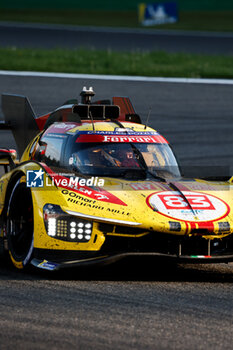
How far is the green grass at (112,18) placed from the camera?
1571 inches

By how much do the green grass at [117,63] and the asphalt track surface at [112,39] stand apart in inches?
125

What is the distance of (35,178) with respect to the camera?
7164 millimetres

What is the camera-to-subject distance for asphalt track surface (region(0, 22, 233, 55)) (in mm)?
29938

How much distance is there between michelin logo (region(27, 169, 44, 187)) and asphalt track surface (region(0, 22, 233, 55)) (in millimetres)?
21858

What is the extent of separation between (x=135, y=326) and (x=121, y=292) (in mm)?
1030

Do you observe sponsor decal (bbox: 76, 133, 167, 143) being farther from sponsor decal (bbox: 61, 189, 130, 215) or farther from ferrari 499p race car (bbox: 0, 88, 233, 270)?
sponsor decal (bbox: 61, 189, 130, 215)

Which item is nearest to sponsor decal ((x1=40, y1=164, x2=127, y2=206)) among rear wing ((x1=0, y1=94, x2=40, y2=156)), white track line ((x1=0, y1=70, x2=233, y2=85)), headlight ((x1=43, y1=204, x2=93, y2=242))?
headlight ((x1=43, y1=204, x2=93, y2=242))

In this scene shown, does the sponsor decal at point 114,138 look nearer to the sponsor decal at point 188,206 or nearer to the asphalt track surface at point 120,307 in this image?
the sponsor decal at point 188,206

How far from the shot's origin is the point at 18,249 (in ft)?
24.2

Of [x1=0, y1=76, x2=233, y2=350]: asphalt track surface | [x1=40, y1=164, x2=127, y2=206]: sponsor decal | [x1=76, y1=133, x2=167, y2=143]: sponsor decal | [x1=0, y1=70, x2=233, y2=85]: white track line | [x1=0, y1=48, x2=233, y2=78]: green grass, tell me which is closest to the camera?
[x1=0, y1=76, x2=233, y2=350]: asphalt track surface

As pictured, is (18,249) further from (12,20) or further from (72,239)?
(12,20)

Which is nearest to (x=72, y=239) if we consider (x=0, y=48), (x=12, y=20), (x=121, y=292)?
(x=121, y=292)

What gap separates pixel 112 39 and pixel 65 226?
2649 centimetres

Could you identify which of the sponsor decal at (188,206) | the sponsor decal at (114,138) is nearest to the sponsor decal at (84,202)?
the sponsor decal at (188,206)
